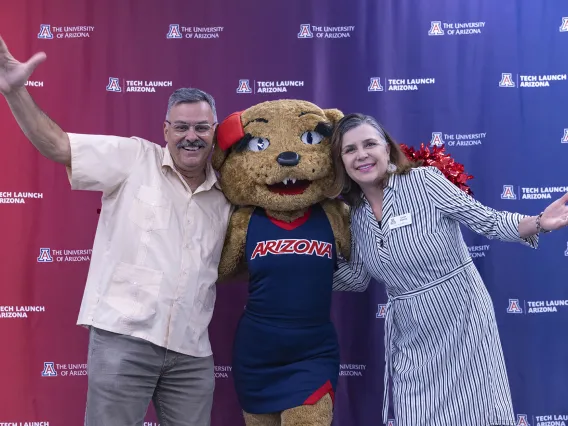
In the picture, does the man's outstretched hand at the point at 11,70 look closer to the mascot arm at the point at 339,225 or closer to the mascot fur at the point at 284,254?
the mascot fur at the point at 284,254

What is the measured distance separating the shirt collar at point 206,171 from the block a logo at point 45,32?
1280 millimetres

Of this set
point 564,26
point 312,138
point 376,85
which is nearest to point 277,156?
point 312,138

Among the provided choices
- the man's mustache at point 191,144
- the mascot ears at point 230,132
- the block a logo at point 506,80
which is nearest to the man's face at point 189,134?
the man's mustache at point 191,144

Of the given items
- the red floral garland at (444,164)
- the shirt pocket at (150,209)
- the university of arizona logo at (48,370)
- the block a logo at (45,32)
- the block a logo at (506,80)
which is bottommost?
the university of arizona logo at (48,370)

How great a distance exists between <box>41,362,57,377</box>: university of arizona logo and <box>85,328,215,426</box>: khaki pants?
0.96 meters

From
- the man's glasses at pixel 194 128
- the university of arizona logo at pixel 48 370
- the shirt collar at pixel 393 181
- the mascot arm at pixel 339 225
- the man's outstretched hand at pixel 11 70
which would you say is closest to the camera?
the man's outstretched hand at pixel 11 70

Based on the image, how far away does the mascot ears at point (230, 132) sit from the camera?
2.49 m

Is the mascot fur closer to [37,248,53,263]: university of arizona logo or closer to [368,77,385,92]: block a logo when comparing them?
[368,77,385,92]: block a logo

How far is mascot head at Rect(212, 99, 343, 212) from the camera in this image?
238cm

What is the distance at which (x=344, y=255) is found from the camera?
2529 mm

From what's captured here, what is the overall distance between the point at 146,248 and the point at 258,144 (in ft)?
2.35

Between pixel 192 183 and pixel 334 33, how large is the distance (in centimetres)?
138

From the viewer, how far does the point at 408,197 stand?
7.29ft

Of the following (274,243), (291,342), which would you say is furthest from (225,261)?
(291,342)
